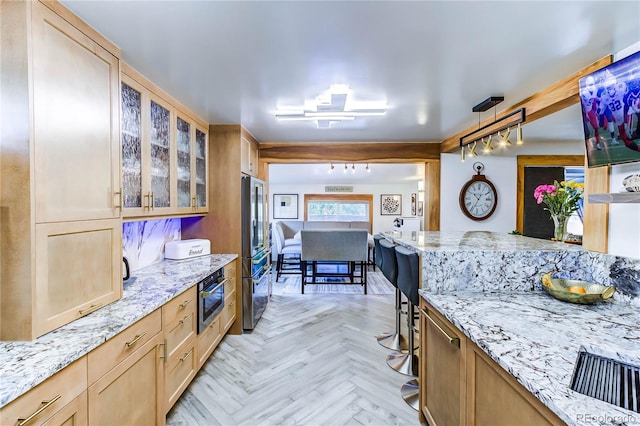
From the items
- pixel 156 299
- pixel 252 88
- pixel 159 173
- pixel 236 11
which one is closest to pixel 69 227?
pixel 156 299

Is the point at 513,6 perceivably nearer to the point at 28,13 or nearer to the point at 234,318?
the point at 28,13

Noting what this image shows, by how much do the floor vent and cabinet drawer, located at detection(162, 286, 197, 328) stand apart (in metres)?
1.88

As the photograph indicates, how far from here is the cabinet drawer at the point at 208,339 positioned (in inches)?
89.9

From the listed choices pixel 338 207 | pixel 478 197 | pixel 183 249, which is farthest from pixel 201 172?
pixel 338 207

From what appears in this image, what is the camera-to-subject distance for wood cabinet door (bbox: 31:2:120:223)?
114 cm

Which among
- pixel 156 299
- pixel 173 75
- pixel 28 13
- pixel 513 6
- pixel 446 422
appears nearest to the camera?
pixel 28 13

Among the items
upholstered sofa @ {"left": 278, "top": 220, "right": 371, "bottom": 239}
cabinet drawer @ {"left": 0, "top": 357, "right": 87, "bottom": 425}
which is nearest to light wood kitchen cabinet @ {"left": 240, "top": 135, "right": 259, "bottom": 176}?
cabinet drawer @ {"left": 0, "top": 357, "right": 87, "bottom": 425}

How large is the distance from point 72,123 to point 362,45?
1.45m

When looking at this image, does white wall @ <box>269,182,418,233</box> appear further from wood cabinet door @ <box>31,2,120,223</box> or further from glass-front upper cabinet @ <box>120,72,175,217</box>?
wood cabinet door @ <box>31,2,120,223</box>

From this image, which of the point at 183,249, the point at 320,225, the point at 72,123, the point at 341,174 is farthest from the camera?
the point at 320,225

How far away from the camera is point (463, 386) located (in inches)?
49.9

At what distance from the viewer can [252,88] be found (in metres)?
2.14

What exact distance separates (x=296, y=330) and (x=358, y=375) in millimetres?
1026

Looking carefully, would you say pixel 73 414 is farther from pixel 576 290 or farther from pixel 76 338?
pixel 576 290
